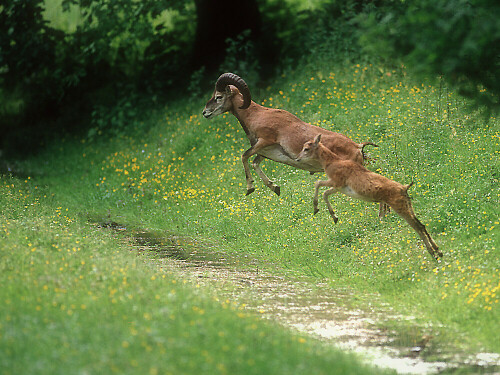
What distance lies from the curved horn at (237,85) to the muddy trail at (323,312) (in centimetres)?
321

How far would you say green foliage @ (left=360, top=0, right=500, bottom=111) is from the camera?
9555mm

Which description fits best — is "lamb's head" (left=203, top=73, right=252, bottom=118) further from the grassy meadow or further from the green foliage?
the green foliage

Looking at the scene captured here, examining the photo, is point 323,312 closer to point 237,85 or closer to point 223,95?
point 237,85

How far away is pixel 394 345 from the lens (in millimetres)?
9891

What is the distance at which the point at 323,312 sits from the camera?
11.4m

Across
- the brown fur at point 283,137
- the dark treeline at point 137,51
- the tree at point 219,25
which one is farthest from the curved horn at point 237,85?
the tree at point 219,25

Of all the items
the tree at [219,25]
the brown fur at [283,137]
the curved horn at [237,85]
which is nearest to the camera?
the brown fur at [283,137]

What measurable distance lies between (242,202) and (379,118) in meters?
4.40

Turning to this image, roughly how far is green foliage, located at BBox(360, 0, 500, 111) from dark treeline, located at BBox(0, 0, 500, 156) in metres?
11.5

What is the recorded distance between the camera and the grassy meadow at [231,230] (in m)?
8.07

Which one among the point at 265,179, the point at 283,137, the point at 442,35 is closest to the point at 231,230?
the point at 265,179

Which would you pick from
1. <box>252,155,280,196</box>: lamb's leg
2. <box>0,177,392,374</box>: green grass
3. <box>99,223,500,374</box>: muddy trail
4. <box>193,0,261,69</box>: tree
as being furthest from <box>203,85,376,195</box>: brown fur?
<box>193,0,261,69</box>: tree

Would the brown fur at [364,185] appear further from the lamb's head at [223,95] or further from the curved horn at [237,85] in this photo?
the lamb's head at [223,95]

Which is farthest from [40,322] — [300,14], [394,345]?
[300,14]
